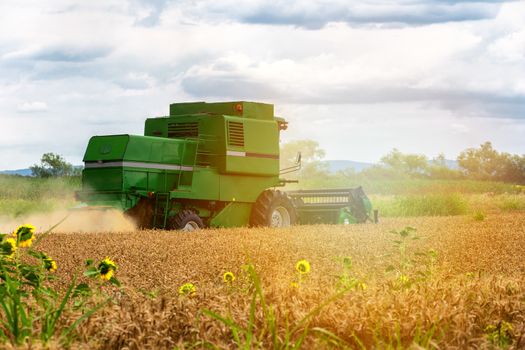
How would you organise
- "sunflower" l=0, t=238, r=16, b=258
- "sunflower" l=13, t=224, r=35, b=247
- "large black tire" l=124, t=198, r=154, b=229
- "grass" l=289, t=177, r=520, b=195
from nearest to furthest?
"sunflower" l=0, t=238, r=16, b=258
"sunflower" l=13, t=224, r=35, b=247
"large black tire" l=124, t=198, r=154, b=229
"grass" l=289, t=177, r=520, b=195

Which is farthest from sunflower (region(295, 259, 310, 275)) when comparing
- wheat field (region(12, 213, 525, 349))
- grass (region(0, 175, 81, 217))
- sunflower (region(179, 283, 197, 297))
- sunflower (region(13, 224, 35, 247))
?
grass (region(0, 175, 81, 217))

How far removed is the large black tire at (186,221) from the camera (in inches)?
567

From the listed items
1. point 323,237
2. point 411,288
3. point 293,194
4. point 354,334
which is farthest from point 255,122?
point 354,334

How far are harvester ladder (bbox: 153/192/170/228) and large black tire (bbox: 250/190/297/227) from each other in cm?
249

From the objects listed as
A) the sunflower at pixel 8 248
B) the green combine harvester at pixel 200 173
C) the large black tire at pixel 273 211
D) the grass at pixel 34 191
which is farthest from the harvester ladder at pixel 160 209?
the sunflower at pixel 8 248

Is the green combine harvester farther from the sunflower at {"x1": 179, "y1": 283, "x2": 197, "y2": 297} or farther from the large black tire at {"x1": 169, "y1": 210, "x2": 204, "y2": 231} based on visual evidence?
the sunflower at {"x1": 179, "y1": 283, "x2": 197, "y2": 297}

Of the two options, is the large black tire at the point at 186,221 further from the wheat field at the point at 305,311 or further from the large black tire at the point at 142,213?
the wheat field at the point at 305,311

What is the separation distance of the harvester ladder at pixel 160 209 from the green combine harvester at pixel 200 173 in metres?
0.02

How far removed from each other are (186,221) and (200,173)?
131 centimetres

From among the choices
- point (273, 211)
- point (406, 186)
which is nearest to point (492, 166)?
point (406, 186)

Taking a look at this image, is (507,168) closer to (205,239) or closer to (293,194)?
(293,194)

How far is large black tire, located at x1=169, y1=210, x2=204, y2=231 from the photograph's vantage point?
1441 centimetres

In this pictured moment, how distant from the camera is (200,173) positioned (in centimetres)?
1549

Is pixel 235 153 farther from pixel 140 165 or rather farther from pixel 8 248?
pixel 8 248
